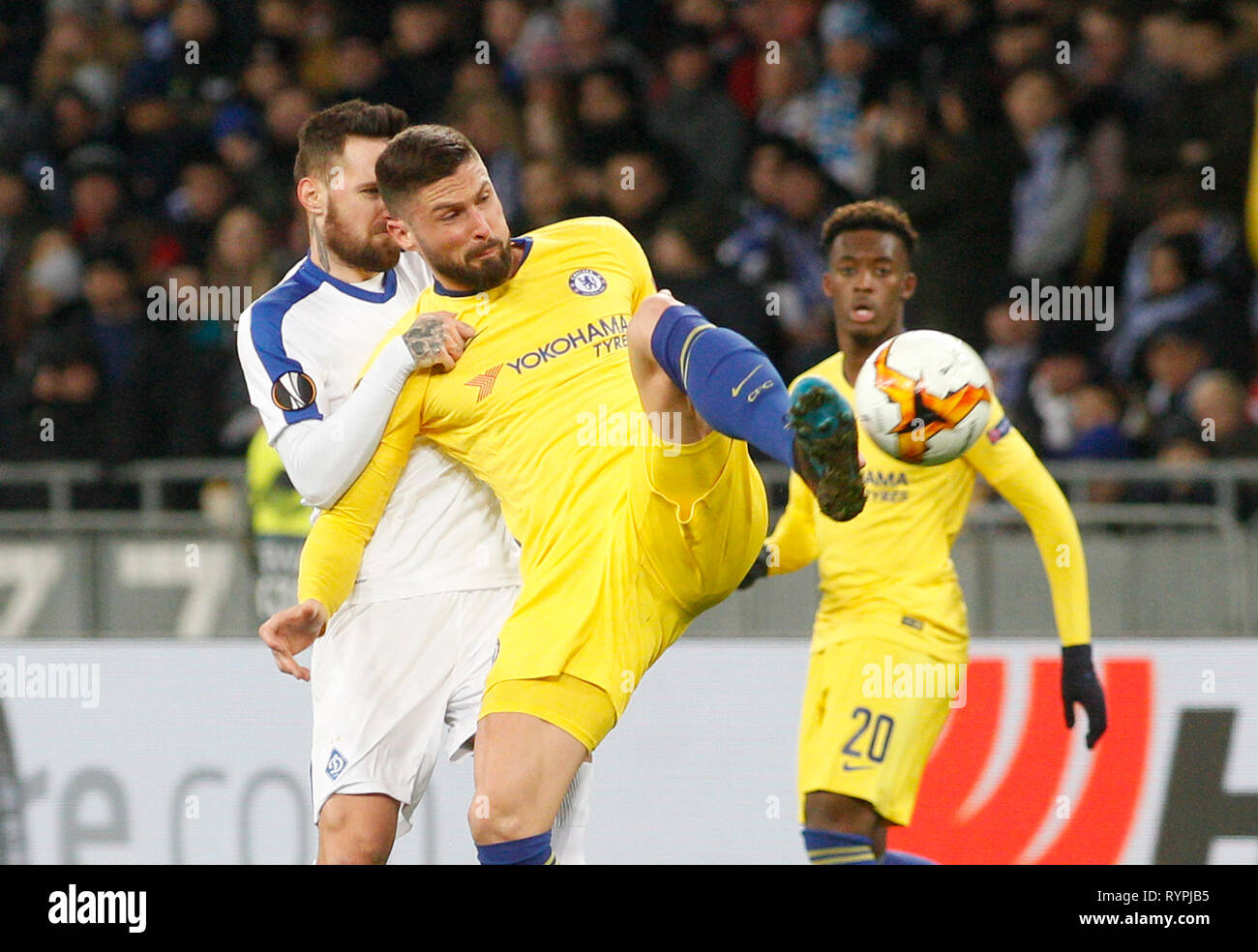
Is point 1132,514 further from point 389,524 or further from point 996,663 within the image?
point 389,524

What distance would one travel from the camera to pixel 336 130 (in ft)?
14.0

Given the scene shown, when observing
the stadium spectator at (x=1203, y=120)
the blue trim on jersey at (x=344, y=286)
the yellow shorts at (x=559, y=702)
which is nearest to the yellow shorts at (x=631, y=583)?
the yellow shorts at (x=559, y=702)

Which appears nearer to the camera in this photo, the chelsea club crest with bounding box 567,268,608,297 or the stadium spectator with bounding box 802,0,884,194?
the chelsea club crest with bounding box 567,268,608,297

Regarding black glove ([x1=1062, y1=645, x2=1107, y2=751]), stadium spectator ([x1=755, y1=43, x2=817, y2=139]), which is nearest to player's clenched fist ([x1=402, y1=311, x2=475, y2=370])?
black glove ([x1=1062, y1=645, x2=1107, y2=751])

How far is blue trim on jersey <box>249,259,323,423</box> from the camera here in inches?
162

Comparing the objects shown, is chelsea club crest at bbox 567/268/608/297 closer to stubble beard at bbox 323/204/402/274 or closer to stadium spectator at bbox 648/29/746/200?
stubble beard at bbox 323/204/402/274

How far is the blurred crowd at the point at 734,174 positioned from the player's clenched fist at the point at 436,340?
320 cm

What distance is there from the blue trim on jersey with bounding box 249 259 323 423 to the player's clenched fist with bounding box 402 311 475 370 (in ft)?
1.07

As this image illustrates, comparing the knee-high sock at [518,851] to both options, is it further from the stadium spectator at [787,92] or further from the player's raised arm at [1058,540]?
the stadium spectator at [787,92]

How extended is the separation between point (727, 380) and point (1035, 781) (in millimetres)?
2677

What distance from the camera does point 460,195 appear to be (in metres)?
3.93

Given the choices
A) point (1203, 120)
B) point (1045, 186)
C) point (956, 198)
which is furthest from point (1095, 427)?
point (1203, 120)

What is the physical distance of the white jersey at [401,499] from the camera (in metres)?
4.22

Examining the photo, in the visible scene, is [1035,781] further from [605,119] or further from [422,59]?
[422,59]
